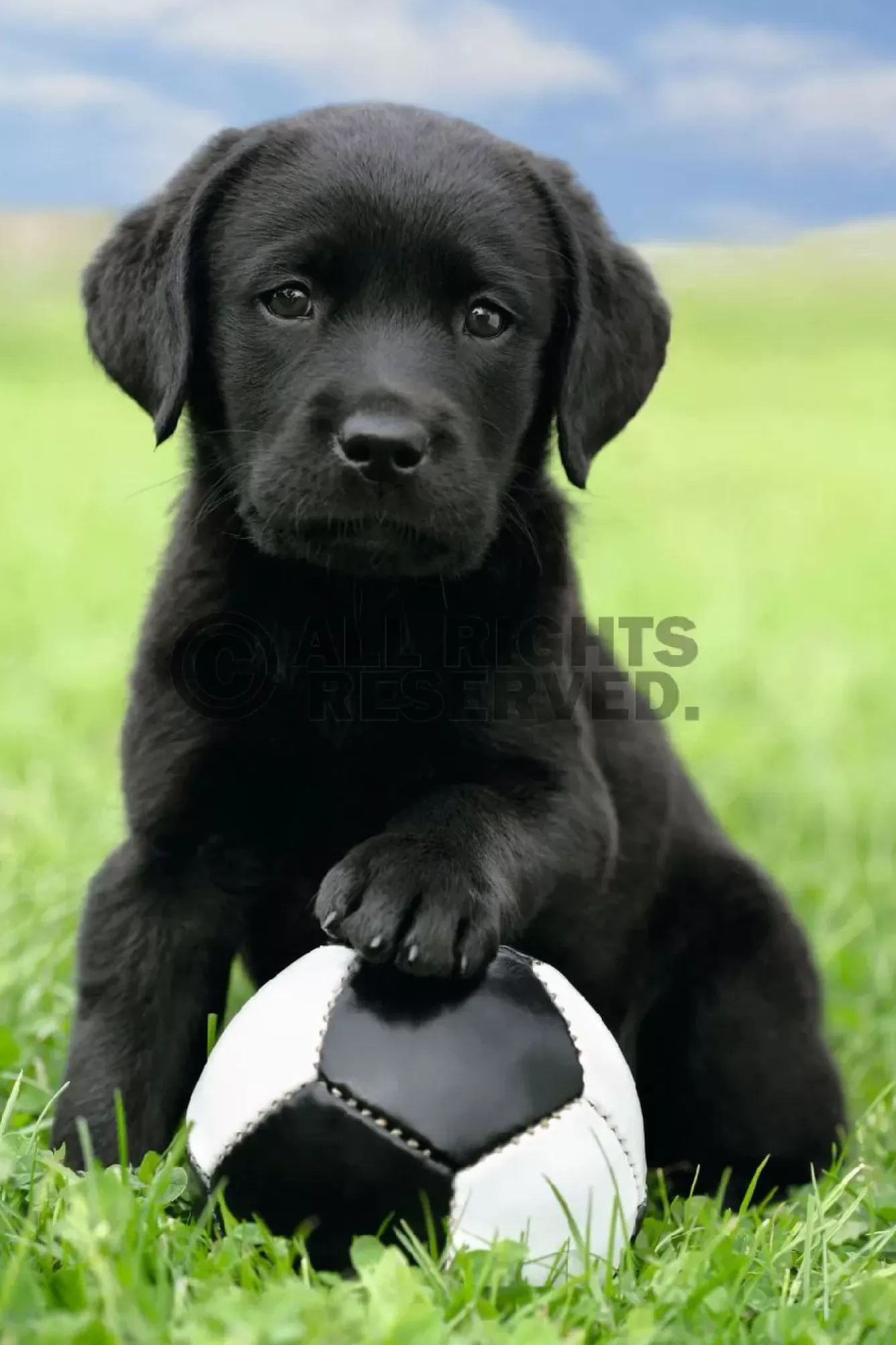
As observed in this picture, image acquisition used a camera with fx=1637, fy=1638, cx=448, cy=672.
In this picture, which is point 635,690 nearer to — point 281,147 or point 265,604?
point 265,604

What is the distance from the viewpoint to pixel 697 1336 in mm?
2098

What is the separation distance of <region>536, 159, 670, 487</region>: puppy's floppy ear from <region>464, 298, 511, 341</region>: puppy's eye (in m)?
0.20

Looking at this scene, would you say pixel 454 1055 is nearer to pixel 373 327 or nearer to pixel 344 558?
pixel 344 558

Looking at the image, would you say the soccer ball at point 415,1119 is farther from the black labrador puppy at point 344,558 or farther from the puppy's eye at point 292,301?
the puppy's eye at point 292,301

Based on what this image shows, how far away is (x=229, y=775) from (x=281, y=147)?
1.13m

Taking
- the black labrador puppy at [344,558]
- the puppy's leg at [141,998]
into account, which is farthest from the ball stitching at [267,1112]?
the puppy's leg at [141,998]

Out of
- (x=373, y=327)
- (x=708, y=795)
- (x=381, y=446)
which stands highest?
(x=373, y=327)

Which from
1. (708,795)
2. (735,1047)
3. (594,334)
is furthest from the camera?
(708,795)

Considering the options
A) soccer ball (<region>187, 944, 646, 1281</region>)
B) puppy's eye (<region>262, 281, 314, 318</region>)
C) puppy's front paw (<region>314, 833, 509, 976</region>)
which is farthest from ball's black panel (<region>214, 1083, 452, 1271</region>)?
puppy's eye (<region>262, 281, 314, 318</region>)

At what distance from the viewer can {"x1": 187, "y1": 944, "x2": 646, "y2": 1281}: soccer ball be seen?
88.2 inches

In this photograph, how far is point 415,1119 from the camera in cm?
225

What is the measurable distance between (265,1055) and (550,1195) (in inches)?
17.6

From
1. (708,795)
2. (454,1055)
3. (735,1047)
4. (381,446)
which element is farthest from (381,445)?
(708,795)

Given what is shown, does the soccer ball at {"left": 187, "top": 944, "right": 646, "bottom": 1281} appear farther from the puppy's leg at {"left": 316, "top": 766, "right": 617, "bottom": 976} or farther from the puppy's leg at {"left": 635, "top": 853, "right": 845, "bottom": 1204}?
the puppy's leg at {"left": 635, "top": 853, "right": 845, "bottom": 1204}
